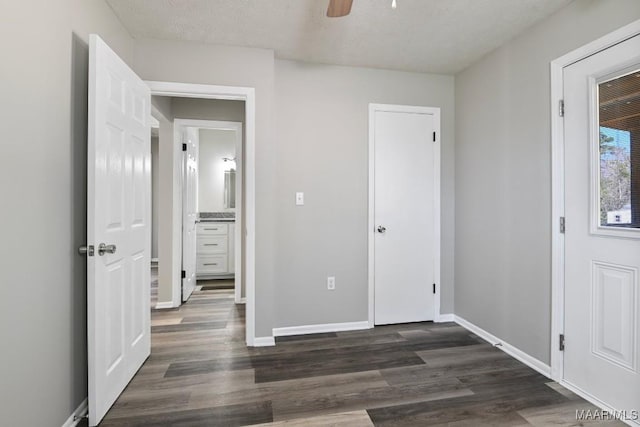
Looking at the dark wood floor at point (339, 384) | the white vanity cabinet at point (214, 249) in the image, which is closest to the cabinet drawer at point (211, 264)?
the white vanity cabinet at point (214, 249)

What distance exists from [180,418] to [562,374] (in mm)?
2350

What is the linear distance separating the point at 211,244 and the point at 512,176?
4262mm

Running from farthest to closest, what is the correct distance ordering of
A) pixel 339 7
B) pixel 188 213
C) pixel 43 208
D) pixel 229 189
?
pixel 229 189, pixel 188 213, pixel 339 7, pixel 43 208

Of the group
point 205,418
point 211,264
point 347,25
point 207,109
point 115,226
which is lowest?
point 205,418

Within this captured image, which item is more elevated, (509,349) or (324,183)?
(324,183)

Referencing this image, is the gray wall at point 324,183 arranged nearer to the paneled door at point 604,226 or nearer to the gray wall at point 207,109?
the gray wall at point 207,109

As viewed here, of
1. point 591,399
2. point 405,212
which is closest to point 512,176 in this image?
point 405,212

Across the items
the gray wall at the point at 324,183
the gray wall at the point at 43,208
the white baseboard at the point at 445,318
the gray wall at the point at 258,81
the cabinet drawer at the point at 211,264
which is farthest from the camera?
the cabinet drawer at the point at 211,264

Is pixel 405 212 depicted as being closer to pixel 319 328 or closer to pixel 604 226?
pixel 319 328

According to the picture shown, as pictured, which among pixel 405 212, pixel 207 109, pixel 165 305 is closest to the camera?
pixel 405 212

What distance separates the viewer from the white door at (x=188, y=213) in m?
3.79

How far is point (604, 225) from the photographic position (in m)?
1.82

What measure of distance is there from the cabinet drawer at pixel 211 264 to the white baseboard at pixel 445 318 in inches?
131

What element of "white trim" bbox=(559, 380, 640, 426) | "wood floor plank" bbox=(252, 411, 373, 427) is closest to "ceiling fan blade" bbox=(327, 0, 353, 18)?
"wood floor plank" bbox=(252, 411, 373, 427)
